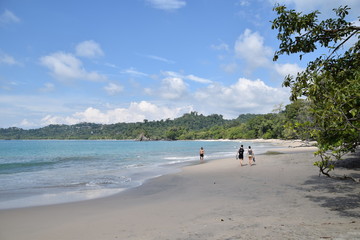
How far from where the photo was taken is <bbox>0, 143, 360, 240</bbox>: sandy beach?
636cm

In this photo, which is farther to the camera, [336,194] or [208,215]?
[336,194]

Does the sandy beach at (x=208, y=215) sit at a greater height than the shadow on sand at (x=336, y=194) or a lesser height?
lesser

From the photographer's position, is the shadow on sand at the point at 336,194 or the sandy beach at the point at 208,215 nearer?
the sandy beach at the point at 208,215

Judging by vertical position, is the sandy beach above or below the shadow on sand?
below

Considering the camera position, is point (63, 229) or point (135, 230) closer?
point (135, 230)

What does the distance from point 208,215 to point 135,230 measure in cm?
233

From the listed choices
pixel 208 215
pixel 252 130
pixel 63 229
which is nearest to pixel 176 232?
pixel 208 215

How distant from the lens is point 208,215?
8125 millimetres

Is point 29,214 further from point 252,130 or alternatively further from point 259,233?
point 252,130

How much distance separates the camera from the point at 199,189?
42.7ft

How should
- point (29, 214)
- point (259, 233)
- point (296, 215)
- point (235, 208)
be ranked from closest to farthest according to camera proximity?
point (259, 233), point (296, 215), point (235, 208), point (29, 214)

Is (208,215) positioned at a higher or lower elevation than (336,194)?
lower

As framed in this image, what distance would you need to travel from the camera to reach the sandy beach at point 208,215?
6.36 m

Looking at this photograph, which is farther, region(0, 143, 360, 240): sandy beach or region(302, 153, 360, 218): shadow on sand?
region(302, 153, 360, 218): shadow on sand
